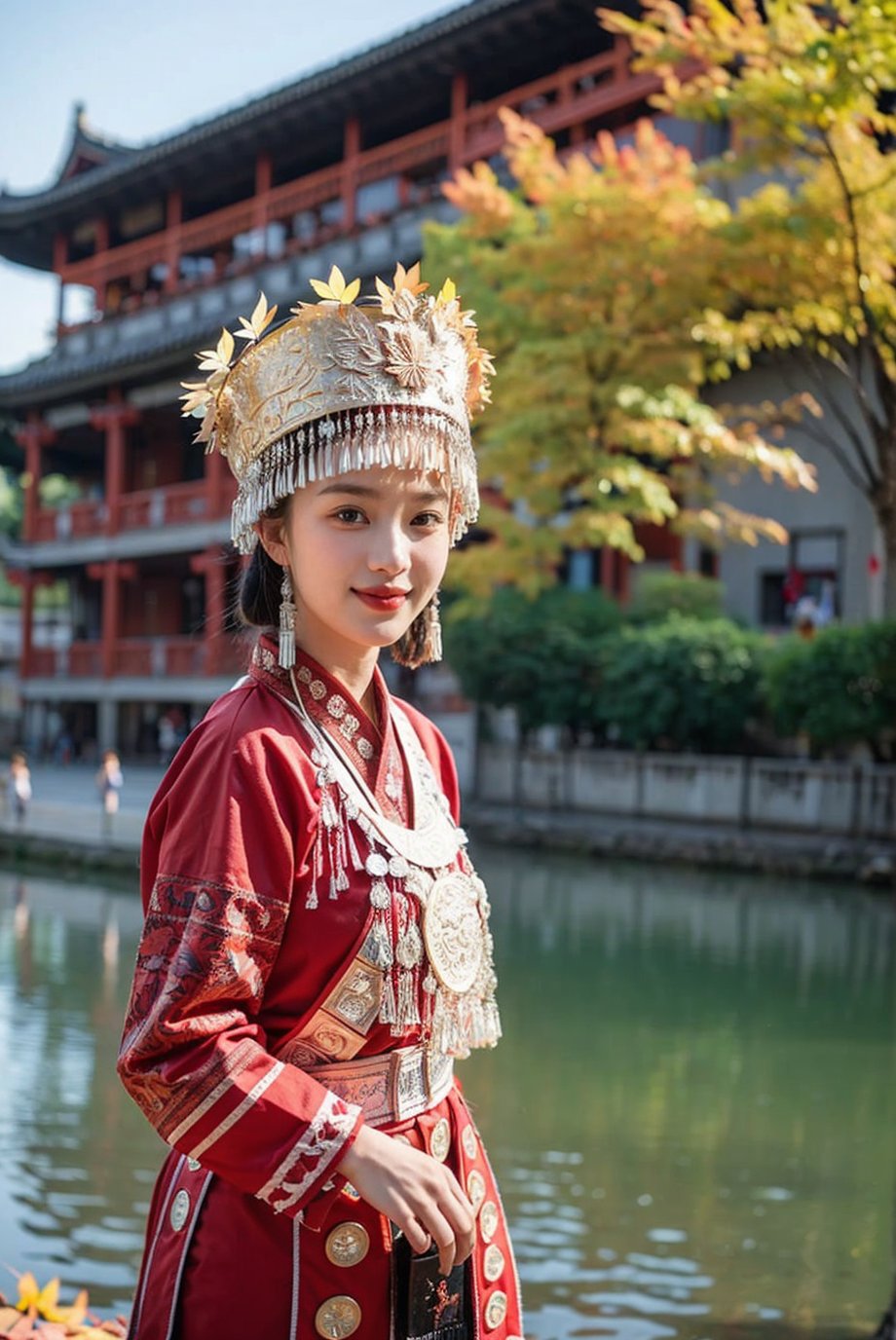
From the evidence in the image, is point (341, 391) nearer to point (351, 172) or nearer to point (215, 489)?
point (351, 172)

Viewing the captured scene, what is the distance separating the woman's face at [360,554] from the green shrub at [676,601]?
47.7ft

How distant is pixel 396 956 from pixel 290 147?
75.0 feet

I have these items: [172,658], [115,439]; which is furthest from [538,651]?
[115,439]

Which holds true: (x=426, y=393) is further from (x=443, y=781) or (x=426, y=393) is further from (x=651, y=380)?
(x=651, y=380)

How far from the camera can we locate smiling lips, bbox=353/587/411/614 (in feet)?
5.62

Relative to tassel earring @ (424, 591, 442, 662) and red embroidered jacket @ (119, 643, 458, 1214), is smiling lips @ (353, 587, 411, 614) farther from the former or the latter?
tassel earring @ (424, 591, 442, 662)

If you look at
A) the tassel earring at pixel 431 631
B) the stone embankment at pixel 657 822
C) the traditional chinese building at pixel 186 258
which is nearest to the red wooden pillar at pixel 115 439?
the traditional chinese building at pixel 186 258

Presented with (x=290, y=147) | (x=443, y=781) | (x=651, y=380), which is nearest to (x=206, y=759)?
(x=443, y=781)

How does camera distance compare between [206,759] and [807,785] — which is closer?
[206,759]

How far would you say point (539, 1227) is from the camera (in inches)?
184

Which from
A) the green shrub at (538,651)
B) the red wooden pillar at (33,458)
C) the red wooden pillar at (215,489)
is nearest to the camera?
the green shrub at (538,651)

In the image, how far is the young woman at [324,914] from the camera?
57.4 inches

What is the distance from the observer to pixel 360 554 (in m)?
1.69

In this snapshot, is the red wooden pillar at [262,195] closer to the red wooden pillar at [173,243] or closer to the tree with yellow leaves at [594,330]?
the red wooden pillar at [173,243]
